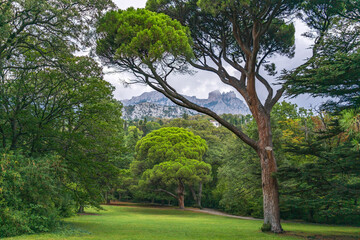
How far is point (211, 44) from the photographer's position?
1318 centimetres

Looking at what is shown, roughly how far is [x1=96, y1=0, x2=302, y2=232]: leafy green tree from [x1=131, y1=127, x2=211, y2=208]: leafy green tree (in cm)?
1457

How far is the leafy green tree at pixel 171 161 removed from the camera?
25469 mm

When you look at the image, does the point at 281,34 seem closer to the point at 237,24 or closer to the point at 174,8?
the point at 237,24

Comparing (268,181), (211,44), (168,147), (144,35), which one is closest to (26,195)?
(144,35)

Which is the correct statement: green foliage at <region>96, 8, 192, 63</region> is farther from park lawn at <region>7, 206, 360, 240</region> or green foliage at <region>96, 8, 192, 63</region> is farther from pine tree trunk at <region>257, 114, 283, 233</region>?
park lawn at <region>7, 206, 360, 240</region>

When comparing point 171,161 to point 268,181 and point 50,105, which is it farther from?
point 268,181

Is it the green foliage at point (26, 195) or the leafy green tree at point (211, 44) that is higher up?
the leafy green tree at point (211, 44)

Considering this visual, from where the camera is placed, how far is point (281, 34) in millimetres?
12758

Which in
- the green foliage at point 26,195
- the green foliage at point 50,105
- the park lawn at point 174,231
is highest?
the green foliage at point 50,105

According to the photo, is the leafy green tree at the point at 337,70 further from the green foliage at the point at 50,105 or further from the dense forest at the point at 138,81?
the green foliage at the point at 50,105

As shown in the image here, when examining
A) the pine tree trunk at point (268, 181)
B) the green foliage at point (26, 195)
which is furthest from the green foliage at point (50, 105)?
the pine tree trunk at point (268, 181)

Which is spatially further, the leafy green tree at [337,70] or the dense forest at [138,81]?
the dense forest at [138,81]

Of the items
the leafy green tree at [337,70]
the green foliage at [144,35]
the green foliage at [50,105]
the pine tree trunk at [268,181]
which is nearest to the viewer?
the leafy green tree at [337,70]

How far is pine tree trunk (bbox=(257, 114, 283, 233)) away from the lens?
33.9ft
